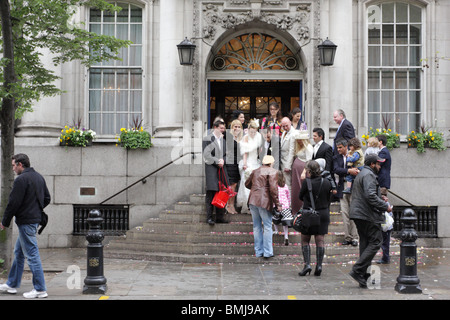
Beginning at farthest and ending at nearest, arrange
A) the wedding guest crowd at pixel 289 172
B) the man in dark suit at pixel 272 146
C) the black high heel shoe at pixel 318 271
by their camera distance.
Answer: the man in dark suit at pixel 272 146 < the black high heel shoe at pixel 318 271 < the wedding guest crowd at pixel 289 172

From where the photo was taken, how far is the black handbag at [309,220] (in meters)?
10.1

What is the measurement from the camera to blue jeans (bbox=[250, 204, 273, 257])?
1155cm

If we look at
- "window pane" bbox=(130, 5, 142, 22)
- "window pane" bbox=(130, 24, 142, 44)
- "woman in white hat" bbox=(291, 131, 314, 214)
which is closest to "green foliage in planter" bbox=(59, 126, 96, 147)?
"window pane" bbox=(130, 24, 142, 44)

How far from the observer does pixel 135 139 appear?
15203 millimetres

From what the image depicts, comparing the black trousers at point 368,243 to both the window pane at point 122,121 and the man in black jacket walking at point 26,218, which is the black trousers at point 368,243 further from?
the window pane at point 122,121

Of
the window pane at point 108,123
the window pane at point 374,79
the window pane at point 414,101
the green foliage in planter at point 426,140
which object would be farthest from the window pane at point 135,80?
the window pane at point 414,101

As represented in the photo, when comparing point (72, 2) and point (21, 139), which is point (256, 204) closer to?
point (72, 2)

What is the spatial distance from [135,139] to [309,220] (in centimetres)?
639

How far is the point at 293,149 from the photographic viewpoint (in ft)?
42.4

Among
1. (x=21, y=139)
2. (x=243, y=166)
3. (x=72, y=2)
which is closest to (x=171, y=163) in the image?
(x=243, y=166)

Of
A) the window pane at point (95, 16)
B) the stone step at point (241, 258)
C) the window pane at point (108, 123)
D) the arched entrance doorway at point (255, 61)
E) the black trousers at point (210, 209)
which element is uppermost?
the window pane at point (95, 16)

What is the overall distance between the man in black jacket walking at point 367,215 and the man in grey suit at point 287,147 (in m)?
3.46

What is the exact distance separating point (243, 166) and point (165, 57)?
429 cm

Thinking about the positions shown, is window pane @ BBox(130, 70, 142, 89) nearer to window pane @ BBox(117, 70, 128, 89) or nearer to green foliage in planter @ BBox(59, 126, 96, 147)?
window pane @ BBox(117, 70, 128, 89)
